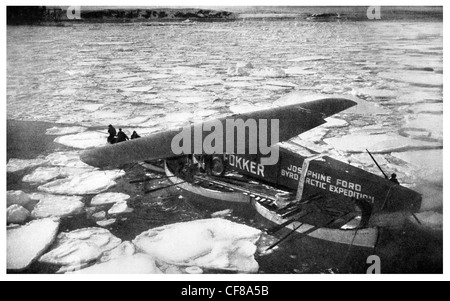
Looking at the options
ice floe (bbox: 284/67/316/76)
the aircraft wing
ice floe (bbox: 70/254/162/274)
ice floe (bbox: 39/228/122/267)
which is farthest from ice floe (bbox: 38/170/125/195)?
ice floe (bbox: 284/67/316/76)

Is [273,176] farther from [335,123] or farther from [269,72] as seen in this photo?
[269,72]

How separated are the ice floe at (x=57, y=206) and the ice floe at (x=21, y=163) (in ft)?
4.69

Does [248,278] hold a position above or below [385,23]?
below

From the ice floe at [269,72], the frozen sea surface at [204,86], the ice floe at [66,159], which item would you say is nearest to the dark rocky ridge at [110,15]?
the frozen sea surface at [204,86]

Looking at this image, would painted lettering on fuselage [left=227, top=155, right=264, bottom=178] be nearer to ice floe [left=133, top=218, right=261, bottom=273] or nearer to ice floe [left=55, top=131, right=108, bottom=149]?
ice floe [left=133, top=218, right=261, bottom=273]

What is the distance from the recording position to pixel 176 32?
30.1ft

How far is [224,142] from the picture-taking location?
5125 millimetres

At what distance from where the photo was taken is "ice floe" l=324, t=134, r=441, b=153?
6.88 metres

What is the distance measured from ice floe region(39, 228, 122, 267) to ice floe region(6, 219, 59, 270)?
14 centimetres

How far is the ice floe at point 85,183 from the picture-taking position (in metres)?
5.96

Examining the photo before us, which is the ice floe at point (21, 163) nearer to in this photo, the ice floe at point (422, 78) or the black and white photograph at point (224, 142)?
the black and white photograph at point (224, 142)
